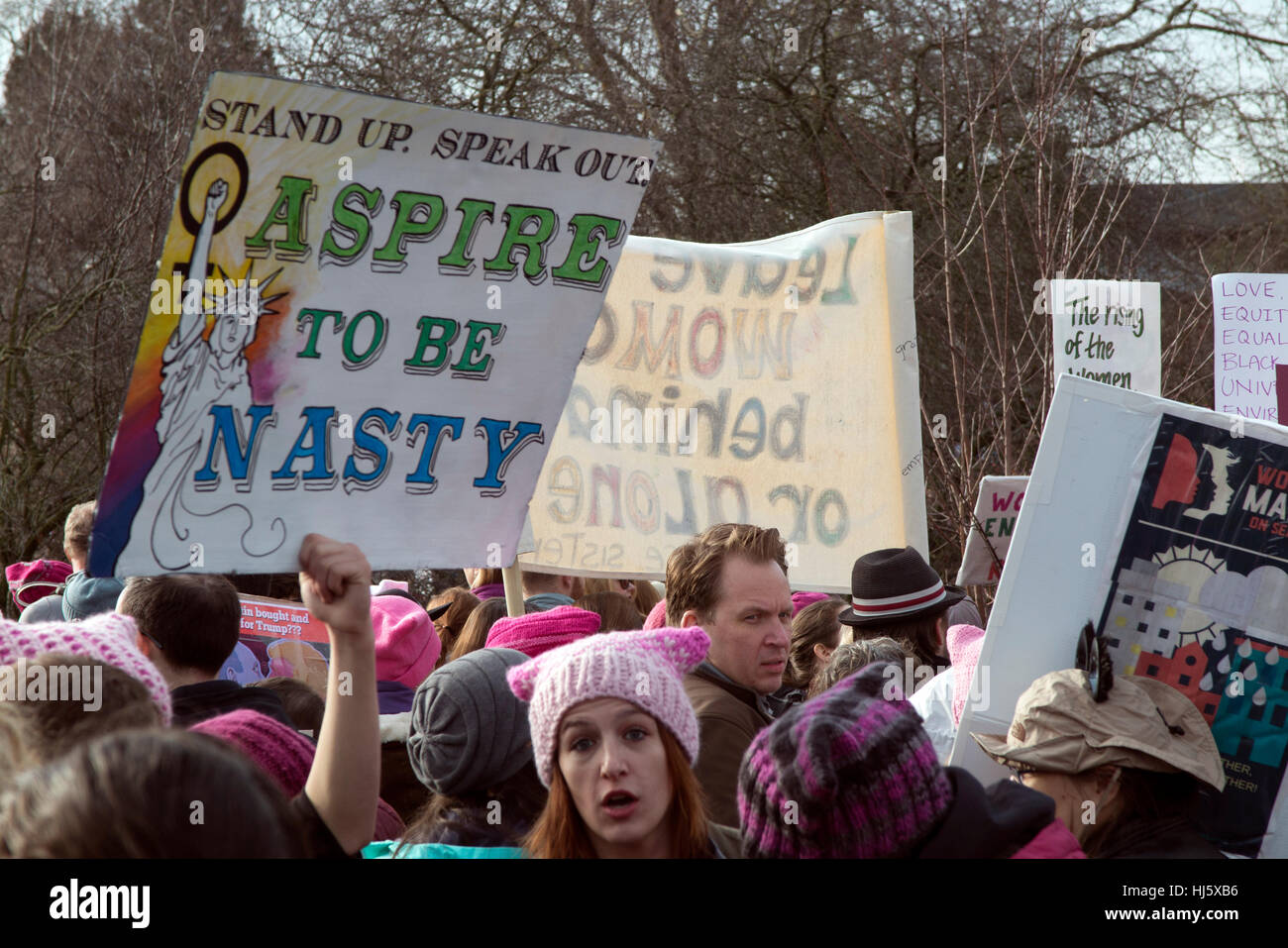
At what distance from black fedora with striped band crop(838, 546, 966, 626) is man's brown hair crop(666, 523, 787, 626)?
2.59 ft

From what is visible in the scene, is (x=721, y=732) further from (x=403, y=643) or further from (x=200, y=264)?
(x=200, y=264)

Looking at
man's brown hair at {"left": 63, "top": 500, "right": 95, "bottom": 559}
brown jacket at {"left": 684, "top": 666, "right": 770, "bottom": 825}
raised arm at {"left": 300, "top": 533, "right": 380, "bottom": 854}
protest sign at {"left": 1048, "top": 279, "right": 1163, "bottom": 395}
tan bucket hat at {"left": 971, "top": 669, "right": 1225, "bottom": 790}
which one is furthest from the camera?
protest sign at {"left": 1048, "top": 279, "right": 1163, "bottom": 395}

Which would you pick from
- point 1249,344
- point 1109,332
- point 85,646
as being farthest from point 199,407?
point 1249,344

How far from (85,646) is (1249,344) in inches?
205

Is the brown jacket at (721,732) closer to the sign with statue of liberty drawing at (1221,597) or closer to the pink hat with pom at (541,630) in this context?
the pink hat with pom at (541,630)

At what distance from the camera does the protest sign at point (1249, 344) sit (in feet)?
19.2

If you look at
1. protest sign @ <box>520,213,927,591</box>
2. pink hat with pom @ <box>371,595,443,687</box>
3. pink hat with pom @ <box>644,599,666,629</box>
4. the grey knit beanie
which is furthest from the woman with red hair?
protest sign @ <box>520,213,927,591</box>

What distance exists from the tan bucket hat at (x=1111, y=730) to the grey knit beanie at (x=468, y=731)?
0.98 meters

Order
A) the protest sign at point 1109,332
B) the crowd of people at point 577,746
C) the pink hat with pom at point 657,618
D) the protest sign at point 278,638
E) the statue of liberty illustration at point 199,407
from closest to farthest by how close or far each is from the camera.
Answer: the crowd of people at point 577,746 < the statue of liberty illustration at point 199,407 < the pink hat with pom at point 657,618 < the protest sign at point 278,638 < the protest sign at point 1109,332

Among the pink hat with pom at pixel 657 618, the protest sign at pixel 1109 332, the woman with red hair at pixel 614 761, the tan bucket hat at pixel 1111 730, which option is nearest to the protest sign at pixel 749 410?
the pink hat with pom at pixel 657 618

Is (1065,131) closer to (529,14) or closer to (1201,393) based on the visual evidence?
(1201,393)

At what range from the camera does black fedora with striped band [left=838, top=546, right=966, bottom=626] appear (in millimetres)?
4211

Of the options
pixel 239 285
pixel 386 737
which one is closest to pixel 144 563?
pixel 239 285

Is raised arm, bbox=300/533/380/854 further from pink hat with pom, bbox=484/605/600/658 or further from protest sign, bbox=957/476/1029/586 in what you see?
protest sign, bbox=957/476/1029/586
